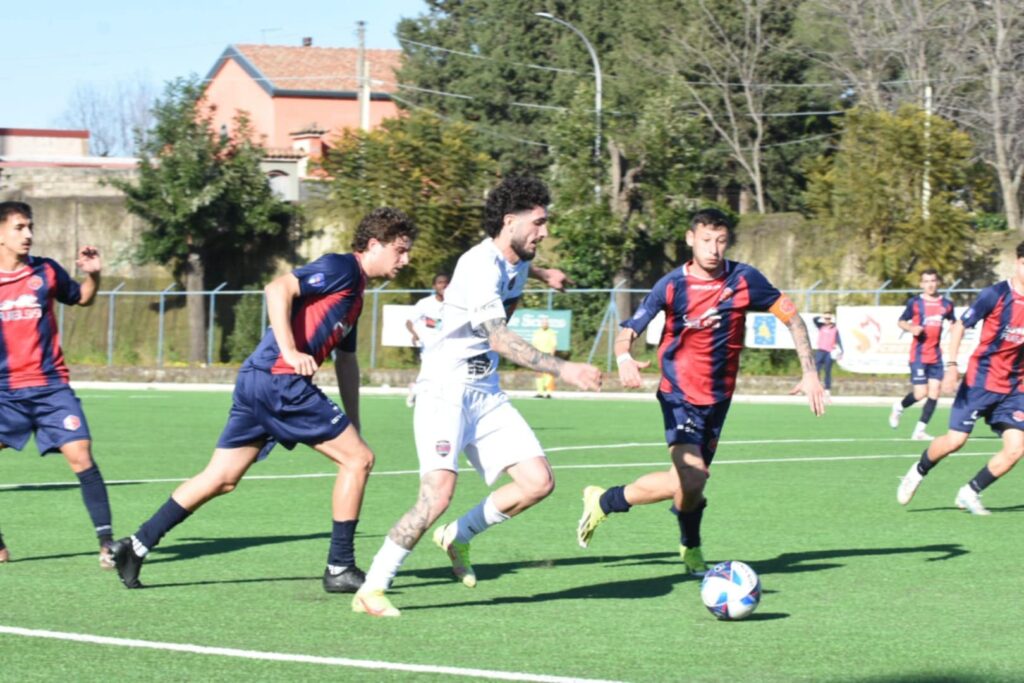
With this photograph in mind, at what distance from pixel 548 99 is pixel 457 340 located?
178ft

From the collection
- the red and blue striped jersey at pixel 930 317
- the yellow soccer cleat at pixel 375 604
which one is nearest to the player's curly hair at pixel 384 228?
the yellow soccer cleat at pixel 375 604

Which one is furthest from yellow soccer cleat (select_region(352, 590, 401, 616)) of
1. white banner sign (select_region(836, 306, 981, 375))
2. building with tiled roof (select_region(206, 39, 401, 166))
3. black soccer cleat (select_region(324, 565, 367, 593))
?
building with tiled roof (select_region(206, 39, 401, 166))

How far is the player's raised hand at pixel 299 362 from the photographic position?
754 cm

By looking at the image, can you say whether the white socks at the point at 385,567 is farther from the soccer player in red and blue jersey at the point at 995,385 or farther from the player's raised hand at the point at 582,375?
the soccer player in red and blue jersey at the point at 995,385

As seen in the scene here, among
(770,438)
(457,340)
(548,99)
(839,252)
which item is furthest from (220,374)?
(457,340)

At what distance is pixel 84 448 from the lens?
352 inches

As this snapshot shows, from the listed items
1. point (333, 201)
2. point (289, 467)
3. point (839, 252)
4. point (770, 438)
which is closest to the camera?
point (289, 467)

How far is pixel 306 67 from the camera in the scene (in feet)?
268

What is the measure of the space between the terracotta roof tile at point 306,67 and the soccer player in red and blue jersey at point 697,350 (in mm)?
70450

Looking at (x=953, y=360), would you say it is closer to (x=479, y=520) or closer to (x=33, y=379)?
(x=479, y=520)

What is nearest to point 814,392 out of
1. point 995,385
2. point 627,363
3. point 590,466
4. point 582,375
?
point 627,363

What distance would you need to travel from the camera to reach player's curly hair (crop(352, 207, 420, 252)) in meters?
7.96

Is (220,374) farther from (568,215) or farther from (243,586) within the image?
(243,586)

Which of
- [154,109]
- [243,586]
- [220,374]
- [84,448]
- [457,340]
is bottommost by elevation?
[220,374]
